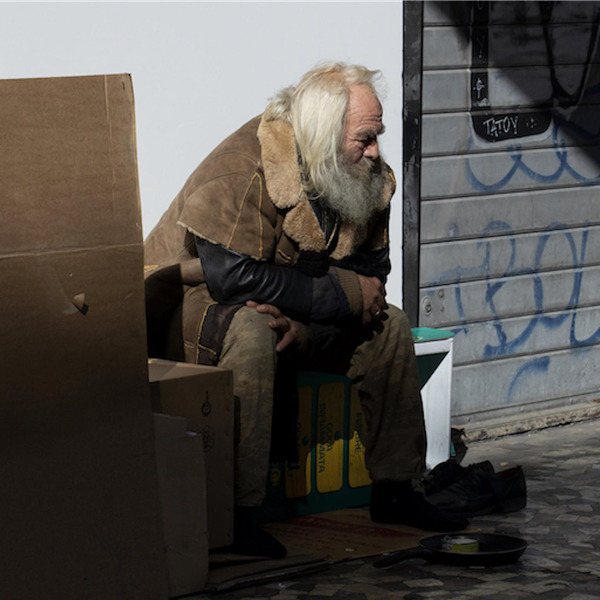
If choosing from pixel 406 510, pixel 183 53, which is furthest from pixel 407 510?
pixel 183 53

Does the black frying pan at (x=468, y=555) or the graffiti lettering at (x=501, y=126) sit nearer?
the black frying pan at (x=468, y=555)

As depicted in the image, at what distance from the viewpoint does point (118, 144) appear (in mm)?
3414

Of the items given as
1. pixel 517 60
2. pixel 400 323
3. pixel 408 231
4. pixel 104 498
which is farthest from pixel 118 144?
pixel 517 60

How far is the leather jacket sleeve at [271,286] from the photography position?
4.21m

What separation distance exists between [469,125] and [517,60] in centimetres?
42

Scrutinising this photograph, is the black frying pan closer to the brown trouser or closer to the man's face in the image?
the brown trouser

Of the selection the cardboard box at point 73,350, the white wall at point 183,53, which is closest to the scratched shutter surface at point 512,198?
the white wall at point 183,53

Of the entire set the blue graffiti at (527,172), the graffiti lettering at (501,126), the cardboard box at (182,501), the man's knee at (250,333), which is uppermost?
the graffiti lettering at (501,126)

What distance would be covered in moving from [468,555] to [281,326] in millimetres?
946

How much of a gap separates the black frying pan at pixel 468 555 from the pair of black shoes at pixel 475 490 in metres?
0.51

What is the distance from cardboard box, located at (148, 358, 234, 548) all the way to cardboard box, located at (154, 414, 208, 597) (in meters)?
0.17

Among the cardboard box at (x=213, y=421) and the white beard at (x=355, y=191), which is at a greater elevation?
the white beard at (x=355, y=191)

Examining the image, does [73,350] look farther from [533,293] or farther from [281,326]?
[533,293]

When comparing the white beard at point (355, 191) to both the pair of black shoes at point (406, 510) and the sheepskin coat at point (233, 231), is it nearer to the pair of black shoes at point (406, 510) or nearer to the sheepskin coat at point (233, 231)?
the sheepskin coat at point (233, 231)
